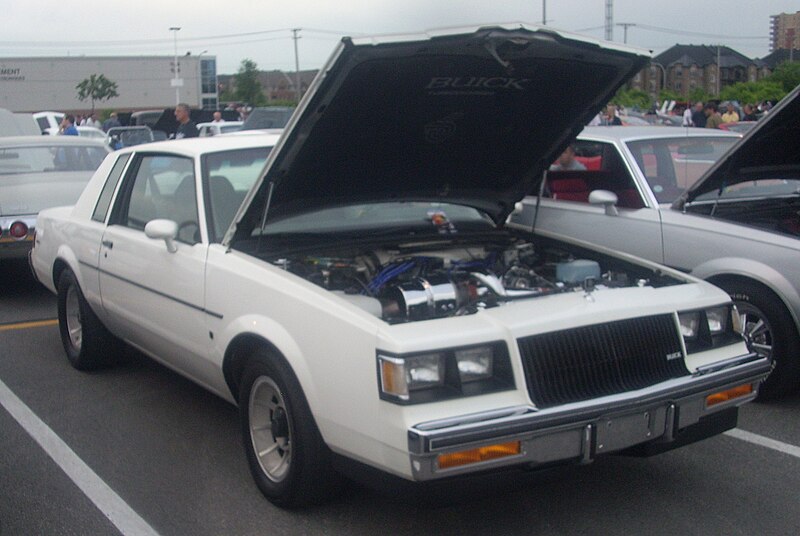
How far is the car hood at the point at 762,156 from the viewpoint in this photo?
18.9 ft

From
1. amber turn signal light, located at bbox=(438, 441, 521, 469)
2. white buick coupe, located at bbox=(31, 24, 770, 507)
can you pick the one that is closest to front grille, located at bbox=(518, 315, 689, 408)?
white buick coupe, located at bbox=(31, 24, 770, 507)

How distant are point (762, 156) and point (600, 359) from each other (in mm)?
3070

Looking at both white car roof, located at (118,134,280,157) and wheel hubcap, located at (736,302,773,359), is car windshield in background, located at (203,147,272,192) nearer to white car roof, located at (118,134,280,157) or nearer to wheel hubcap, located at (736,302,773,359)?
white car roof, located at (118,134,280,157)

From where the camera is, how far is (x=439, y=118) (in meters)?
5.02

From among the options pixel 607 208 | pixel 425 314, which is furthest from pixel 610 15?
pixel 425 314

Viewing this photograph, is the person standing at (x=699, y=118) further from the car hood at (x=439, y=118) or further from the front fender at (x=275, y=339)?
the front fender at (x=275, y=339)

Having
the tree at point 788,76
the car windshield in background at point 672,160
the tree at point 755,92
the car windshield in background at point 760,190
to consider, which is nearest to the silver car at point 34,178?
the car windshield in background at point 672,160

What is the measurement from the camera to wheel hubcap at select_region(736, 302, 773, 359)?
5586 mm

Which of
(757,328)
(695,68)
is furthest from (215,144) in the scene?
(695,68)

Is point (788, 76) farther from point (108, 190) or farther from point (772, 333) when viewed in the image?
point (108, 190)

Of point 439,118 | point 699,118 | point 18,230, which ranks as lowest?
point 18,230

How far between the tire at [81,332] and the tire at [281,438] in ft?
7.82

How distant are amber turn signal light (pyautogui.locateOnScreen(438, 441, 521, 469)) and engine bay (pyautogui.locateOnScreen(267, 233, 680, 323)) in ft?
2.10

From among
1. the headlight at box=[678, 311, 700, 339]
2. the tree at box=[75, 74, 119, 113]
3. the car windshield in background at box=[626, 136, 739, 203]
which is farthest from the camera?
the tree at box=[75, 74, 119, 113]
